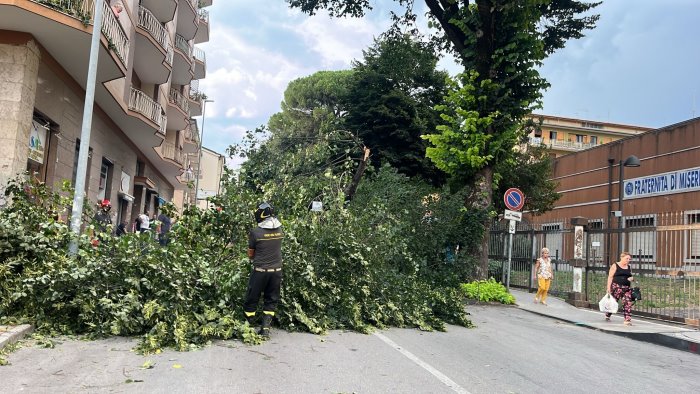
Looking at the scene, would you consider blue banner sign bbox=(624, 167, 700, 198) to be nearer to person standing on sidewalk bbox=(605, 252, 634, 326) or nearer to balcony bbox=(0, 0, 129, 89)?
person standing on sidewalk bbox=(605, 252, 634, 326)

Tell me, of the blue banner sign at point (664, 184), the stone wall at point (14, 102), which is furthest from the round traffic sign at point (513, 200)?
the stone wall at point (14, 102)

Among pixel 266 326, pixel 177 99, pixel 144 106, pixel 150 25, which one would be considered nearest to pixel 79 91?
pixel 144 106

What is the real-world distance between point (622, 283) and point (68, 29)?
42.1 ft

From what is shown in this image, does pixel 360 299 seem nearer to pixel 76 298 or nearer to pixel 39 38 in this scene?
pixel 76 298

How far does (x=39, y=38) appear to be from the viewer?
470 inches

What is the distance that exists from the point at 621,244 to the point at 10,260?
43.8 feet

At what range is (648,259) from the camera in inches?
504

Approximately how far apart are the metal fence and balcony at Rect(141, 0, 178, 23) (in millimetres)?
16960

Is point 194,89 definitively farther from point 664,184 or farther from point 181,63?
point 664,184

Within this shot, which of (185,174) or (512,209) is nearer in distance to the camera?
(512,209)

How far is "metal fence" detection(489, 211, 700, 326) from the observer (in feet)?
39.1

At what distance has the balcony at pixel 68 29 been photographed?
1077 centimetres

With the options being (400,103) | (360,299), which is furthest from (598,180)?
(360,299)

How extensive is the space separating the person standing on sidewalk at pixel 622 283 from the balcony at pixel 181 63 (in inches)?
904
